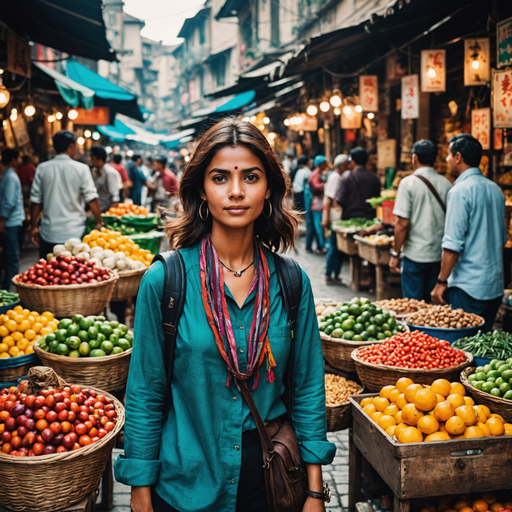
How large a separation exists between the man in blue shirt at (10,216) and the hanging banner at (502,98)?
669cm

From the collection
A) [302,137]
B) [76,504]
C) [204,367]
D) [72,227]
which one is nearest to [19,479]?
[76,504]

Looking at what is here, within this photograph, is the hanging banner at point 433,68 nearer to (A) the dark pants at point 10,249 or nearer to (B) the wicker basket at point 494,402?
(B) the wicker basket at point 494,402

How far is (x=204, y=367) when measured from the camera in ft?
6.41

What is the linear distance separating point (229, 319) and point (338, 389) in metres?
2.47

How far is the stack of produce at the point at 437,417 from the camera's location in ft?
9.70

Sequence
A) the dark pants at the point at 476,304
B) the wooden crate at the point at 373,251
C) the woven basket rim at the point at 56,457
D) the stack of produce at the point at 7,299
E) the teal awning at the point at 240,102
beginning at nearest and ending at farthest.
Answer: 1. the woven basket rim at the point at 56,457
2. the dark pants at the point at 476,304
3. the stack of produce at the point at 7,299
4. the wooden crate at the point at 373,251
5. the teal awning at the point at 240,102

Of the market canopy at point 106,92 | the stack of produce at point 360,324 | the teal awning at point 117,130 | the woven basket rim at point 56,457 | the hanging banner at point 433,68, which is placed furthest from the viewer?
the teal awning at point 117,130

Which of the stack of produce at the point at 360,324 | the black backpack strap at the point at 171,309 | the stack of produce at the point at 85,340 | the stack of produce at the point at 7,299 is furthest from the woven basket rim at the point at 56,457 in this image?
the stack of produce at the point at 7,299

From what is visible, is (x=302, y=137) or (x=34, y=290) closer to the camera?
(x=34, y=290)

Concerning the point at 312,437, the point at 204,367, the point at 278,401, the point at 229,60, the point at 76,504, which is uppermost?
the point at 229,60

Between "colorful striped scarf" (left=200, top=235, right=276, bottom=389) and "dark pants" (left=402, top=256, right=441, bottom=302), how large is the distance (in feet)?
14.7

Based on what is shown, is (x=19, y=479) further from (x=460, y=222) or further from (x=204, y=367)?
(x=460, y=222)

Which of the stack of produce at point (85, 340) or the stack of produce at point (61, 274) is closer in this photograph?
the stack of produce at point (85, 340)

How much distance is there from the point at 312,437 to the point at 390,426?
1.17 m
